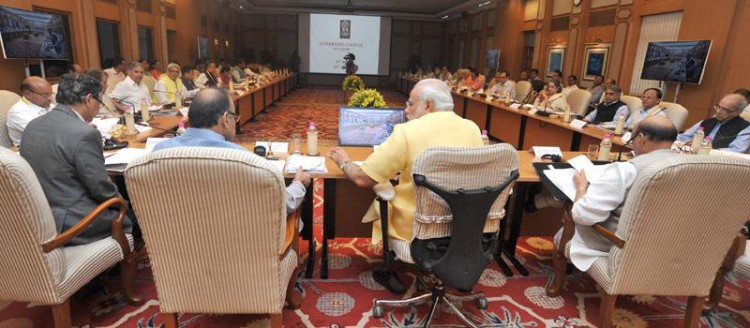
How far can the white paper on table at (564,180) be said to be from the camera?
2.12 meters

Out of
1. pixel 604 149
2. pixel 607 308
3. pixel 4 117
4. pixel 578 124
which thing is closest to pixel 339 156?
pixel 607 308

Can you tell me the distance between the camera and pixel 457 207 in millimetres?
1677

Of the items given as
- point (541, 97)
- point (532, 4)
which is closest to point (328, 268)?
point (541, 97)

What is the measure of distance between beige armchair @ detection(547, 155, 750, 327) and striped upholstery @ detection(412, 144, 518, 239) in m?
0.50

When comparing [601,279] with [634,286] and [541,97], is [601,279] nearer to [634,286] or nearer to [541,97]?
[634,286]

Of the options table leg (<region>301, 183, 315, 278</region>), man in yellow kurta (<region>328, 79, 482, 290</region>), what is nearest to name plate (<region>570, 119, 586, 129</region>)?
man in yellow kurta (<region>328, 79, 482, 290</region>)

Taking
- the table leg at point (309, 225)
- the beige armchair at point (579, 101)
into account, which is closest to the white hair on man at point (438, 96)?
the table leg at point (309, 225)

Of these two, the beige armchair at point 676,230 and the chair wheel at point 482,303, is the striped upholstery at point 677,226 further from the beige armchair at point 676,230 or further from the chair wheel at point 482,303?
the chair wheel at point 482,303

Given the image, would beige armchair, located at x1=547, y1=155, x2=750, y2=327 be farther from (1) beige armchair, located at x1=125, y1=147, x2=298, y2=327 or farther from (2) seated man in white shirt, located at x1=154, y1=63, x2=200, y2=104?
(2) seated man in white shirt, located at x1=154, y1=63, x2=200, y2=104

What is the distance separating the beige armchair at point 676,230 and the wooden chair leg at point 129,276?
219 centimetres

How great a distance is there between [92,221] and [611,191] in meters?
2.18

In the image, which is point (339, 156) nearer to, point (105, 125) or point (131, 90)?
point (105, 125)

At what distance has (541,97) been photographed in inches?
253

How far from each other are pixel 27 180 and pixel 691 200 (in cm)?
238
